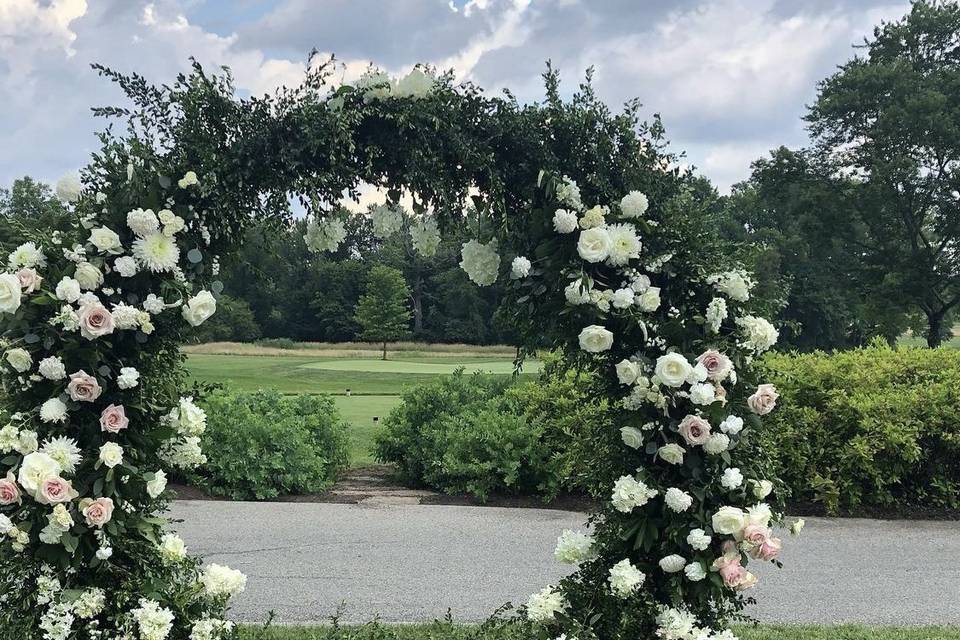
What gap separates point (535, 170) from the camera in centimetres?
314

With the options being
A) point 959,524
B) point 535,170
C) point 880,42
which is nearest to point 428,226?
point 535,170

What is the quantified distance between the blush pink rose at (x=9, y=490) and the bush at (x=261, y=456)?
394 centimetres

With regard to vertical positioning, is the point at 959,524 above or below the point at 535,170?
below

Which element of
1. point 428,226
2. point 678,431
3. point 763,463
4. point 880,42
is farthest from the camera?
→ point 880,42

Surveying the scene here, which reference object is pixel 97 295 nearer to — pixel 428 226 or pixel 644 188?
pixel 428 226

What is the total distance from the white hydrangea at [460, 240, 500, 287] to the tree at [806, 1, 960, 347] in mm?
24742

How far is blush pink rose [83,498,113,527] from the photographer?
2883mm

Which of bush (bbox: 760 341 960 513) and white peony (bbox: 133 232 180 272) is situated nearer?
white peony (bbox: 133 232 180 272)

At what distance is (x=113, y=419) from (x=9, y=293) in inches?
24.2

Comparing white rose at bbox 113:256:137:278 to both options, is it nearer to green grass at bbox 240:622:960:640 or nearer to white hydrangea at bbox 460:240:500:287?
white hydrangea at bbox 460:240:500:287

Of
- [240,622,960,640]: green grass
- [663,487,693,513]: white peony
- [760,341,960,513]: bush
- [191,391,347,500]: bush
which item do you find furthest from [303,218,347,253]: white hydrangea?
[760,341,960,513]: bush

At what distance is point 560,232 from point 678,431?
0.94 meters

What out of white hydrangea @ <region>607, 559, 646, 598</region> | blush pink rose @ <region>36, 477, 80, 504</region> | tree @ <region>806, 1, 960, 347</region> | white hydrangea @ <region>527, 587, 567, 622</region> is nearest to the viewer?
blush pink rose @ <region>36, 477, 80, 504</region>

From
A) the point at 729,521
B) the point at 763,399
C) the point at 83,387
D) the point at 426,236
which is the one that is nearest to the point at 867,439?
the point at 763,399
